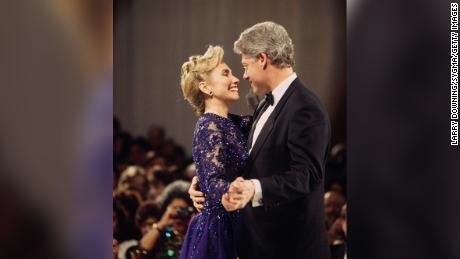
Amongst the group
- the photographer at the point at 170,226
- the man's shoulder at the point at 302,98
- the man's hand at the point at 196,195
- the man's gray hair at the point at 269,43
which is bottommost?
the photographer at the point at 170,226

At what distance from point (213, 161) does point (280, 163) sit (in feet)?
1.28

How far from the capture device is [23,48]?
4.01 m

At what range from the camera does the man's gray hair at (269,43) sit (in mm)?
3459

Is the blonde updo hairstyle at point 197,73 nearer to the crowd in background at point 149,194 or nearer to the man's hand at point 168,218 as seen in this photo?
the crowd in background at point 149,194

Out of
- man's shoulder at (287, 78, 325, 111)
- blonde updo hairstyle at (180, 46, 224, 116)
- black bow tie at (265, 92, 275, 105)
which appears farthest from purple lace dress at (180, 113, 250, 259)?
man's shoulder at (287, 78, 325, 111)

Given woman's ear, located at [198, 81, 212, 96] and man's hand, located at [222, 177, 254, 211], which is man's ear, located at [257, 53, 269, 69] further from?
man's hand, located at [222, 177, 254, 211]

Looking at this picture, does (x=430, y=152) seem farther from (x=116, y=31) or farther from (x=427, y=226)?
(x=116, y=31)

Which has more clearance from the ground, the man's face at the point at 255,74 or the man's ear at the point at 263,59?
the man's ear at the point at 263,59

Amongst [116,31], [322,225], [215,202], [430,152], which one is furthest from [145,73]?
[430,152]

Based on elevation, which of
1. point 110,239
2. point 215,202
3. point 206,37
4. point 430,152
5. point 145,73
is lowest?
point 110,239

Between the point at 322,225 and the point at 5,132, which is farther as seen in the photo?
the point at 5,132

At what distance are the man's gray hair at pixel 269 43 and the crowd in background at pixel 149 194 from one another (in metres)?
0.75

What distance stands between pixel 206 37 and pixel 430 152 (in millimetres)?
1599

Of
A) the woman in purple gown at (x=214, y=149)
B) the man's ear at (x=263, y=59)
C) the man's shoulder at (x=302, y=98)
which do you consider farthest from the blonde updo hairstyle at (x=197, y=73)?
the man's shoulder at (x=302, y=98)
